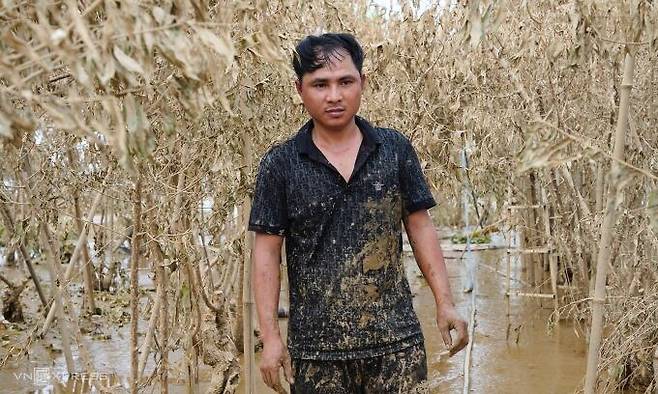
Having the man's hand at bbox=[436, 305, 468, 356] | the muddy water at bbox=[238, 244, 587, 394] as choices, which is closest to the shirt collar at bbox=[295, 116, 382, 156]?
the man's hand at bbox=[436, 305, 468, 356]

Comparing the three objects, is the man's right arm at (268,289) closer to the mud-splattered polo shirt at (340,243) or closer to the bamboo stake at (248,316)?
the mud-splattered polo shirt at (340,243)

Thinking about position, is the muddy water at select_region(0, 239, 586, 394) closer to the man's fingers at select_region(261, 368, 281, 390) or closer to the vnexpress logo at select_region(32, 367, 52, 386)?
the vnexpress logo at select_region(32, 367, 52, 386)

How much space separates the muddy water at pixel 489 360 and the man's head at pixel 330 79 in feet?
9.74

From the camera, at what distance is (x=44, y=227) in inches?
185

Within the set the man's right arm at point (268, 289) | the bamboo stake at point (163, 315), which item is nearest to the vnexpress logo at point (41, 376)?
the bamboo stake at point (163, 315)

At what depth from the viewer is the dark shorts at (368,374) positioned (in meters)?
2.79

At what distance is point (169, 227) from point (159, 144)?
0.35 meters

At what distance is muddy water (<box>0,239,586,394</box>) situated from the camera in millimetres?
6691

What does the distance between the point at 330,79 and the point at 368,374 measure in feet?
3.01

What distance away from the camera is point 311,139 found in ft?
9.41

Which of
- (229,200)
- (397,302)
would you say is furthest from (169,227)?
(397,302)

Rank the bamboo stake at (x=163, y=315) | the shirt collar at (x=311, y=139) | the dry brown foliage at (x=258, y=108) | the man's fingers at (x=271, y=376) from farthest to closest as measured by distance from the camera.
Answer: the bamboo stake at (x=163, y=315), the shirt collar at (x=311, y=139), the man's fingers at (x=271, y=376), the dry brown foliage at (x=258, y=108)

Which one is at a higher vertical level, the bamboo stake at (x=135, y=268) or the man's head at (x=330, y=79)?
the man's head at (x=330, y=79)

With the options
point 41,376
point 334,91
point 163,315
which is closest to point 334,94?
point 334,91
